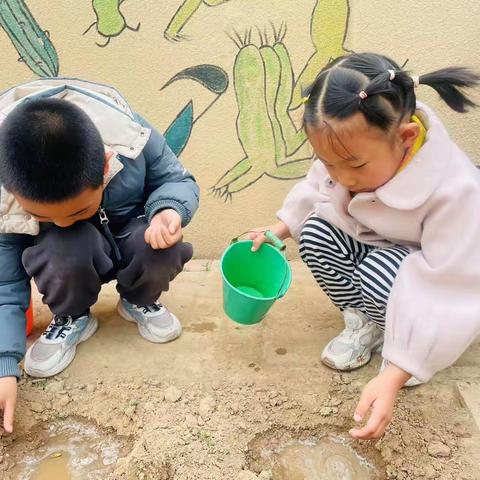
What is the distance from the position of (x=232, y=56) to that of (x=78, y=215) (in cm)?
110

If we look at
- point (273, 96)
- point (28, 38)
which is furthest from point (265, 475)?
point (28, 38)

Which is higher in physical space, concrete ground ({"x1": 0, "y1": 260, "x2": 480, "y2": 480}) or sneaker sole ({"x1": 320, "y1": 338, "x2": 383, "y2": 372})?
sneaker sole ({"x1": 320, "y1": 338, "x2": 383, "y2": 372})

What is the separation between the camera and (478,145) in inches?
87.4

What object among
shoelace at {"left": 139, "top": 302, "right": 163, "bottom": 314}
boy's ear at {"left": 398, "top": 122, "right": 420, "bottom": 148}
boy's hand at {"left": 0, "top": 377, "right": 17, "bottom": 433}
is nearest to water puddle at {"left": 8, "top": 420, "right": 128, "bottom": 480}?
boy's hand at {"left": 0, "top": 377, "right": 17, "bottom": 433}

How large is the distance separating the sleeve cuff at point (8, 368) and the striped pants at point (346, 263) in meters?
0.84

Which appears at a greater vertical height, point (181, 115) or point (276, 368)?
point (181, 115)

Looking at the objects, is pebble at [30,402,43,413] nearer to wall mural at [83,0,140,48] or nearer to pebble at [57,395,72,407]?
pebble at [57,395,72,407]

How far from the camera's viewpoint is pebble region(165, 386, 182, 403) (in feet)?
5.11

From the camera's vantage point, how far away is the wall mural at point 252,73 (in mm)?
2209

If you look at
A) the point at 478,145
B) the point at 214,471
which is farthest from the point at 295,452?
the point at 478,145

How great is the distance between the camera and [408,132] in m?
1.29

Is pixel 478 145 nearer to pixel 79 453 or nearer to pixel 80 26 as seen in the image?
pixel 80 26

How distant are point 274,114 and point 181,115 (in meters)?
0.38

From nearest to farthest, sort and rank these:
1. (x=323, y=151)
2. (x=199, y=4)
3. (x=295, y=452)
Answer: (x=323, y=151), (x=295, y=452), (x=199, y=4)
